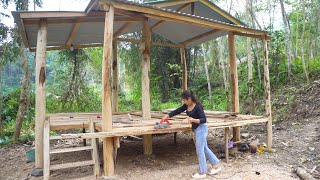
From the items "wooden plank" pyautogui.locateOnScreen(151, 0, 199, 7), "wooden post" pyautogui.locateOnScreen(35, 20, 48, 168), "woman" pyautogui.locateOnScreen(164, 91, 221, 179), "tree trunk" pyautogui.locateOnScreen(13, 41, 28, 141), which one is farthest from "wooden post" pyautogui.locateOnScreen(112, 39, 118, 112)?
"woman" pyautogui.locateOnScreen(164, 91, 221, 179)

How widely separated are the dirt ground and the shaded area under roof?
3.20 m

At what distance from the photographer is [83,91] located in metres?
13.1

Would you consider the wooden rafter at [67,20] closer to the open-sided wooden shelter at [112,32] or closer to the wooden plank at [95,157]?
the open-sided wooden shelter at [112,32]

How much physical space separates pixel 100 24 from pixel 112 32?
9.37ft

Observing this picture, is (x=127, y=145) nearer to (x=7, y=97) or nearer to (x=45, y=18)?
(x=45, y=18)

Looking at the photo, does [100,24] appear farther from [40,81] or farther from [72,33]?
[40,81]

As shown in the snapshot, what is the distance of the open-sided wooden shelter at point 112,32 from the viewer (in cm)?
505

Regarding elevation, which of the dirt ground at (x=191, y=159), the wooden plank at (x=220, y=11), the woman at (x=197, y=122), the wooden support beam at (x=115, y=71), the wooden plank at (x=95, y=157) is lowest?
the dirt ground at (x=191, y=159)

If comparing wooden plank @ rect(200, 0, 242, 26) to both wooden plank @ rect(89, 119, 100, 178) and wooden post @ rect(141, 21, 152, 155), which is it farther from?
wooden plank @ rect(89, 119, 100, 178)

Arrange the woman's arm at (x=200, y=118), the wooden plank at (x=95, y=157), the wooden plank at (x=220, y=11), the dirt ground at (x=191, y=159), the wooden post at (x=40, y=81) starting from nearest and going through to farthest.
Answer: the woman's arm at (x=200, y=118) < the wooden plank at (x=95, y=157) < the dirt ground at (x=191, y=159) < the wooden post at (x=40, y=81) < the wooden plank at (x=220, y=11)

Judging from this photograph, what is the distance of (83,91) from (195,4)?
741 centimetres

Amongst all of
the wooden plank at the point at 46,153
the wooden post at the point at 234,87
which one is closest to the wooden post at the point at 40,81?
the wooden plank at the point at 46,153

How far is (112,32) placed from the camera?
5.05 metres

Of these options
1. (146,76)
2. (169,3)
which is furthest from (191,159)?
(169,3)
